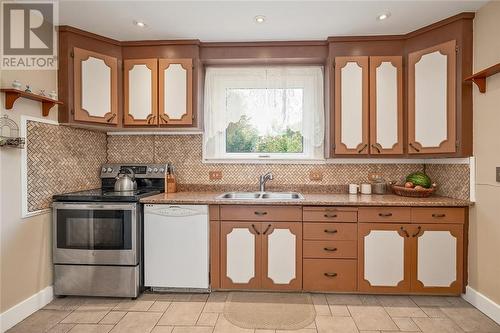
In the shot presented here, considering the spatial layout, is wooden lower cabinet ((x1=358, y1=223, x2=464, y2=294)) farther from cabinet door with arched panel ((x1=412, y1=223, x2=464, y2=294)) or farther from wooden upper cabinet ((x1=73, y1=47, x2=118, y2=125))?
wooden upper cabinet ((x1=73, y1=47, x2=118, y2=125))

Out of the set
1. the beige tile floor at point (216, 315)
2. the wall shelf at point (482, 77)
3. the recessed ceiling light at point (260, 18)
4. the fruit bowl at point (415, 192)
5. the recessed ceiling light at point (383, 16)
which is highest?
the recessed ceiling light at point (383, 16)

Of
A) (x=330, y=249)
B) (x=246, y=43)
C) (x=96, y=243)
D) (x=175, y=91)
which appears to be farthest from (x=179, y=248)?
(x=246, y=43)

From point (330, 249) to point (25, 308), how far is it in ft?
7.98

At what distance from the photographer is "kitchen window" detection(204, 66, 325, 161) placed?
3227 millimetres

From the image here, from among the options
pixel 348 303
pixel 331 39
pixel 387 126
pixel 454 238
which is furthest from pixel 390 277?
pixel 331 39

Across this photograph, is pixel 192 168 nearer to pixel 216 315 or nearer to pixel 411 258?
pixel 216 315

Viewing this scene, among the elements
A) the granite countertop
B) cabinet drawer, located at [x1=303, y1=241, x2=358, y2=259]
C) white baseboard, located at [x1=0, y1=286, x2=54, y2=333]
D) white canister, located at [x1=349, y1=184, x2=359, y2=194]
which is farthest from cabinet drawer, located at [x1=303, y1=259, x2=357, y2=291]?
white baseboard, located at [x1=0, y1=286, x2=54, y2=333]

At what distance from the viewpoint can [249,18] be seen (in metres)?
2.54

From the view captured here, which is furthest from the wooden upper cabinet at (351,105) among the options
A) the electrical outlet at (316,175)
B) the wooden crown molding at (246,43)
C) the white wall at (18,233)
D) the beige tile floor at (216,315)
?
the white wall at (18,233)

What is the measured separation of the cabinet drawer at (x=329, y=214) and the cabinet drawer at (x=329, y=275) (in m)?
0.35

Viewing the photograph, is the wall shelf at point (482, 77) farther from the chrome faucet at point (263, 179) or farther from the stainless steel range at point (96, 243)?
the stainless steel range at point (96, 243)

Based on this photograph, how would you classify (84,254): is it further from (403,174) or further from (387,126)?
(403,174)

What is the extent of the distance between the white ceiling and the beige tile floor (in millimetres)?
2350

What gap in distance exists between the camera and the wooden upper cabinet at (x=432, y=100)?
2549 mm
